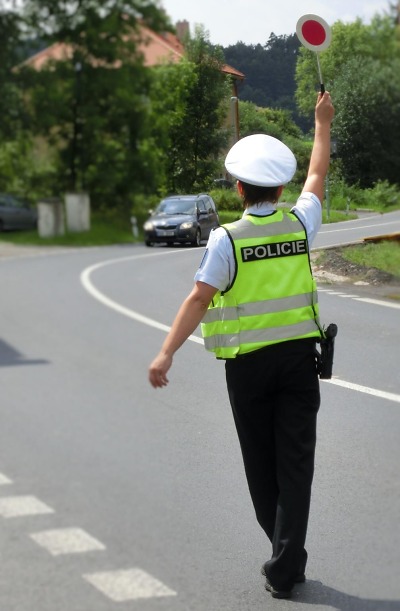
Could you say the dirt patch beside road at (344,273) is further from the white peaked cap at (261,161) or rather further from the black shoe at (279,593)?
the black shoe at (279,593)

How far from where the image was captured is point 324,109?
105 inches

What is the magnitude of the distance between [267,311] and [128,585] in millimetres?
3099

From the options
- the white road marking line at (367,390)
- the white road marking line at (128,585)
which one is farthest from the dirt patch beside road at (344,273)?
the white road marking line at (367,390)

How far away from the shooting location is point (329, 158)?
111 inches

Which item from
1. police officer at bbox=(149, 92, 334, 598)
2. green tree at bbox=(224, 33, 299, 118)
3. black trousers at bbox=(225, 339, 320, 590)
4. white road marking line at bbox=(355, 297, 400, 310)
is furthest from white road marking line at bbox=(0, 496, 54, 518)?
green tree at bbox=(224, 33, 299, 118)

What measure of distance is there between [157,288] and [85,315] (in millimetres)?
10576

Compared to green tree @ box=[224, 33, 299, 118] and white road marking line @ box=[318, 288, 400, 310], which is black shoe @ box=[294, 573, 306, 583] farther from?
green tree @ box=[224, 33, 299, 118]

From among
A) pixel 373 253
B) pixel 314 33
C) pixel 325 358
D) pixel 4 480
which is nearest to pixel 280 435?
pixel 325 358

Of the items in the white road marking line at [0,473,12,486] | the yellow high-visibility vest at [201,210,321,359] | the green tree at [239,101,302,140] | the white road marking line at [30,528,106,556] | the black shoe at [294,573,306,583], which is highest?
the green tree at [239,101,302,140]

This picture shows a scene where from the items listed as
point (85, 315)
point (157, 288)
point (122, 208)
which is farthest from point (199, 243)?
point (85, 315)

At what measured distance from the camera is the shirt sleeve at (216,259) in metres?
2.99

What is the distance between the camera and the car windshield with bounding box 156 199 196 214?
274cm

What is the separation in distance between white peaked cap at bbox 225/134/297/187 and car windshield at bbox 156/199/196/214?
11cm

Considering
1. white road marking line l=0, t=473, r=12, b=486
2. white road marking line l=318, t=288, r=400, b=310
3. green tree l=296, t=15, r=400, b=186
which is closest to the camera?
green tree l=296, t=15, r=400, b=186
